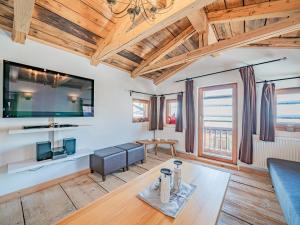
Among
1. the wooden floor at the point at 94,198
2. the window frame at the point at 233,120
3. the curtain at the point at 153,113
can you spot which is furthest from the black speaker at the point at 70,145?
the window frame at the point at 233,120

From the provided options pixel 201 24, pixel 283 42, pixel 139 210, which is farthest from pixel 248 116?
pixel 139 210

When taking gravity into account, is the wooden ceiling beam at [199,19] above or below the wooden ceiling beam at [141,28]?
above

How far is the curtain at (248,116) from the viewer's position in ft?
9.16

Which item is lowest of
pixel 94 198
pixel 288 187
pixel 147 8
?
pixel 94 198

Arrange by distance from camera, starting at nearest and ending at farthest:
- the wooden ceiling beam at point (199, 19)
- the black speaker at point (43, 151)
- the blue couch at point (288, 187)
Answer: the blue couch at point (288, 187), the wooden ceiling beam at point (199, 19), the black speaker at point (43, 151)

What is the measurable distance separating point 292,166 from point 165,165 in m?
1.97

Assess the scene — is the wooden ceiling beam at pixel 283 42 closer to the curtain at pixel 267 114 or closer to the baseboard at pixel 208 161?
the curtain at pixel 267 114

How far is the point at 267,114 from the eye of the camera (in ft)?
8.64

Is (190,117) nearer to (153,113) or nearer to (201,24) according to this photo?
(153,113)

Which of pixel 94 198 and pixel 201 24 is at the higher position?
pixel 201 24

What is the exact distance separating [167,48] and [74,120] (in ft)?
7.57

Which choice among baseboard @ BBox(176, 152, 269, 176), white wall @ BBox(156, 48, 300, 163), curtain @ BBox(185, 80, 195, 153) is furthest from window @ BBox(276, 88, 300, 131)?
curtain @ BBox(185, 80, 195, 153)

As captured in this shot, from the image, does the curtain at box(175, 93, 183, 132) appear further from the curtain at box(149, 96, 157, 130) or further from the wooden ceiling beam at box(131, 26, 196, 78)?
the wooden ceiling beam at box(131, 26, 196, 78)

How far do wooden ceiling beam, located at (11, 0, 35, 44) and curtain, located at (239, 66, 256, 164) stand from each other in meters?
3.51
